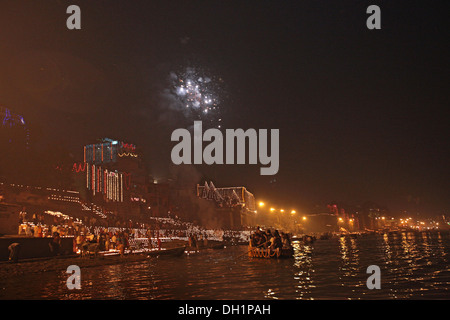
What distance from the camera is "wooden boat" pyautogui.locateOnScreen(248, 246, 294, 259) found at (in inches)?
992

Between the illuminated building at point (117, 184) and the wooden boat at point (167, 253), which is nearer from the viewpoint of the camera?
the wooden boat at point (167, 253)

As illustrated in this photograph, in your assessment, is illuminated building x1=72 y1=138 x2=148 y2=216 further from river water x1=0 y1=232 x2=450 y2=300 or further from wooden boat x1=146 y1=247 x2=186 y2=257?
river water x1=0 y1=232 x2=450 y2=300

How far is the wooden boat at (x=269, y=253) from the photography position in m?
25.2

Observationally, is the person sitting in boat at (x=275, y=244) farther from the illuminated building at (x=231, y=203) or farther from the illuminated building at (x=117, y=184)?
the illuminated building at (x=231, y=203)

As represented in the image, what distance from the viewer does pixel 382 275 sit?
619 inches

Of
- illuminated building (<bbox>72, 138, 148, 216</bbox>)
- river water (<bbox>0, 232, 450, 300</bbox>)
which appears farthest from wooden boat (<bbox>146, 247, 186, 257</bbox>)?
illuminated building (<bbox>72, 138, 148, 216</bbox>)

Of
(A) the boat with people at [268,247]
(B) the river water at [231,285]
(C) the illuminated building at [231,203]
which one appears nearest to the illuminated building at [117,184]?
(C) the illuminated building at [231,203]

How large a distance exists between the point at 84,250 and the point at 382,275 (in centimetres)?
1960

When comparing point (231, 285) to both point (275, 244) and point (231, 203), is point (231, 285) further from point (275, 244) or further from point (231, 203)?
point (231, 203)

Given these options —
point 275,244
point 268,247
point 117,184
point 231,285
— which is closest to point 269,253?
point 268,247

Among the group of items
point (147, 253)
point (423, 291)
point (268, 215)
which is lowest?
point (268, 215)

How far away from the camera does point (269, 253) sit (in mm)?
25281
